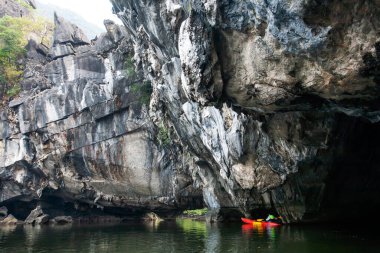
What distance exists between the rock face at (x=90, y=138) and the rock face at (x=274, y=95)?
5.21 meters

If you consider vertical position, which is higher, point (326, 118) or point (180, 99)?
point (180, 99)

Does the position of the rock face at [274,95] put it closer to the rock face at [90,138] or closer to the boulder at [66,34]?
the rock face at [90,138]

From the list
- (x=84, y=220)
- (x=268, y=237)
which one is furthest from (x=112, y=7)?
(x=84, y=220)

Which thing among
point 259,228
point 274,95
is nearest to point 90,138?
point 259,228

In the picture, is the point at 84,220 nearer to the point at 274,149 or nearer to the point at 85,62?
the point at 85,62

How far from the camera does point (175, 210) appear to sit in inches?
1368

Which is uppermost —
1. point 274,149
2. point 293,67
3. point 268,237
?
point 293,67

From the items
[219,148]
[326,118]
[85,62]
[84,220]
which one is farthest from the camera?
[84,220]

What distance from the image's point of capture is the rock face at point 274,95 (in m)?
8.39

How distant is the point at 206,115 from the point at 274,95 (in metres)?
8.92

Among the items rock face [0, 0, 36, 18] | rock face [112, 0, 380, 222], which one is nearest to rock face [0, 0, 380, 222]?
rock face [112, 0, 380, 222]

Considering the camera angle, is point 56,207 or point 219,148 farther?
point 56,207

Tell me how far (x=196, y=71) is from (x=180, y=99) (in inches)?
399

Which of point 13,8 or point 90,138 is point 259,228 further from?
point 13,8
